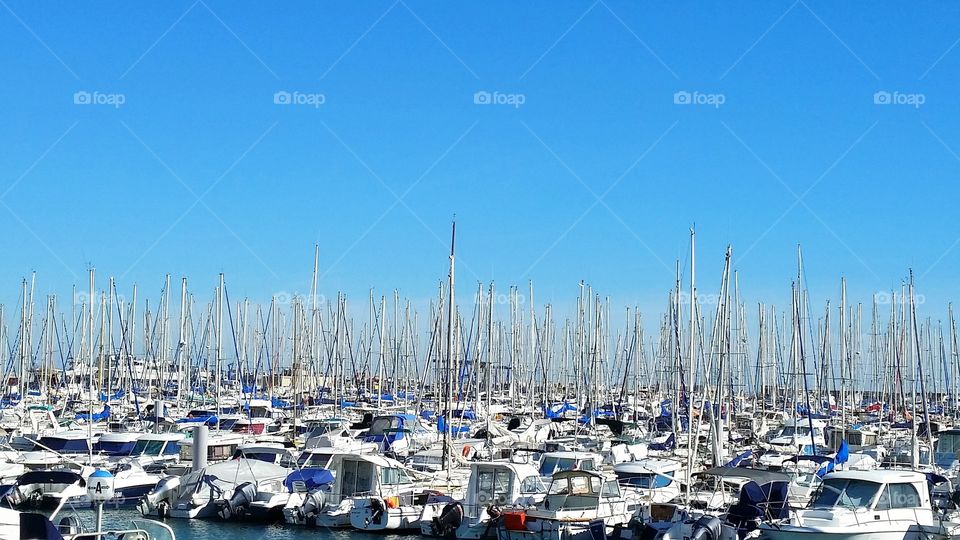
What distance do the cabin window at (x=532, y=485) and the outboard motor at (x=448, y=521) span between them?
1.85 m

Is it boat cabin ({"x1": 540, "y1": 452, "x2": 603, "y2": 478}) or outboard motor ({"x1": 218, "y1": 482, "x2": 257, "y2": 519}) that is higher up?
boat cabin ({"x1": 540, "y1": 452, "x2": 603, "y2": 478})

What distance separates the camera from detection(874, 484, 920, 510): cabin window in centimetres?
2705

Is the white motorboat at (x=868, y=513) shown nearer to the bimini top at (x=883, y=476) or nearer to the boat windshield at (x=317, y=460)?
the bimini top at (x=883, y=476)

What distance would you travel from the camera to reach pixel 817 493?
27.8 meters

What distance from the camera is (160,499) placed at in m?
36.2

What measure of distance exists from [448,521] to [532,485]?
2588mm

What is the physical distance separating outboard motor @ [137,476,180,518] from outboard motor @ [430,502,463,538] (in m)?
8.89

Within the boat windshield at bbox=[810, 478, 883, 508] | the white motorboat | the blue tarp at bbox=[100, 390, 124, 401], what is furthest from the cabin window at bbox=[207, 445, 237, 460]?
the blue tarp at bbox=[100, 390, 124, 401]

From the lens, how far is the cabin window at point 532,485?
32844 mm

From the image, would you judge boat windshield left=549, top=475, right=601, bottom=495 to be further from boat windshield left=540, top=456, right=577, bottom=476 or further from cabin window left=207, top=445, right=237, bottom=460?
cabin window left=207, top=445, right=237, bottom=460

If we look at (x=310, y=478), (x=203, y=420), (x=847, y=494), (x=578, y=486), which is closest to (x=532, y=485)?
(x=578, y=486)

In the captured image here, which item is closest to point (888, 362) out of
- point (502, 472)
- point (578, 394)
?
point (578, 394)

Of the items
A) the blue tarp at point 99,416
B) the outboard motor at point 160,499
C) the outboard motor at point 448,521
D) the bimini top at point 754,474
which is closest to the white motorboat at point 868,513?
the bimini top at point 754,474

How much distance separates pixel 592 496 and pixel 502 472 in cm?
321
